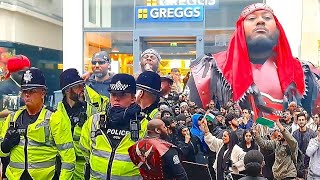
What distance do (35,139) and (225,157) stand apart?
10.6 feet

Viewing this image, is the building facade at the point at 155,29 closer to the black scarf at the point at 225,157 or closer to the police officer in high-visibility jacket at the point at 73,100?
the black scarf at the point at 225,157

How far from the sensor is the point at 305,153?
318 inches

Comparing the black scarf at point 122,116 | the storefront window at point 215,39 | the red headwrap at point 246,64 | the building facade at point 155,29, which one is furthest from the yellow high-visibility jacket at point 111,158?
the storefront window at point 215,39

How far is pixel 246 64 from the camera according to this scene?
948 cm

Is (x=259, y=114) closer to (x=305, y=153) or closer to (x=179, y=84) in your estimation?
(x=305, y=153)

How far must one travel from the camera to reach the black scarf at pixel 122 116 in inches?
185

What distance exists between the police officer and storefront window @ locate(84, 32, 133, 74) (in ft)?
37.2

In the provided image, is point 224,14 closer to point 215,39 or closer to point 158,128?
point 215,39

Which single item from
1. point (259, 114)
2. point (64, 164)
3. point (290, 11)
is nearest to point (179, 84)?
point (259, 114)

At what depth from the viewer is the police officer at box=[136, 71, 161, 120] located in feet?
20.1

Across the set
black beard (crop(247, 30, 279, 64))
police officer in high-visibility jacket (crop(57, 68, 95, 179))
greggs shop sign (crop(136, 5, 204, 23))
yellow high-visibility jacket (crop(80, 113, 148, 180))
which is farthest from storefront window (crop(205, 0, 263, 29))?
yellow high-visibility jacket (crop(80, 113, 148, 180))

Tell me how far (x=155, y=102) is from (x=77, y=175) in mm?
1182

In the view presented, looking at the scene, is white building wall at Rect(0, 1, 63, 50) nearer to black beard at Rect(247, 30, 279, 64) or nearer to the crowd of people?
the crowd of people

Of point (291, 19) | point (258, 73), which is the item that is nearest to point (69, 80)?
point (258, 73)
